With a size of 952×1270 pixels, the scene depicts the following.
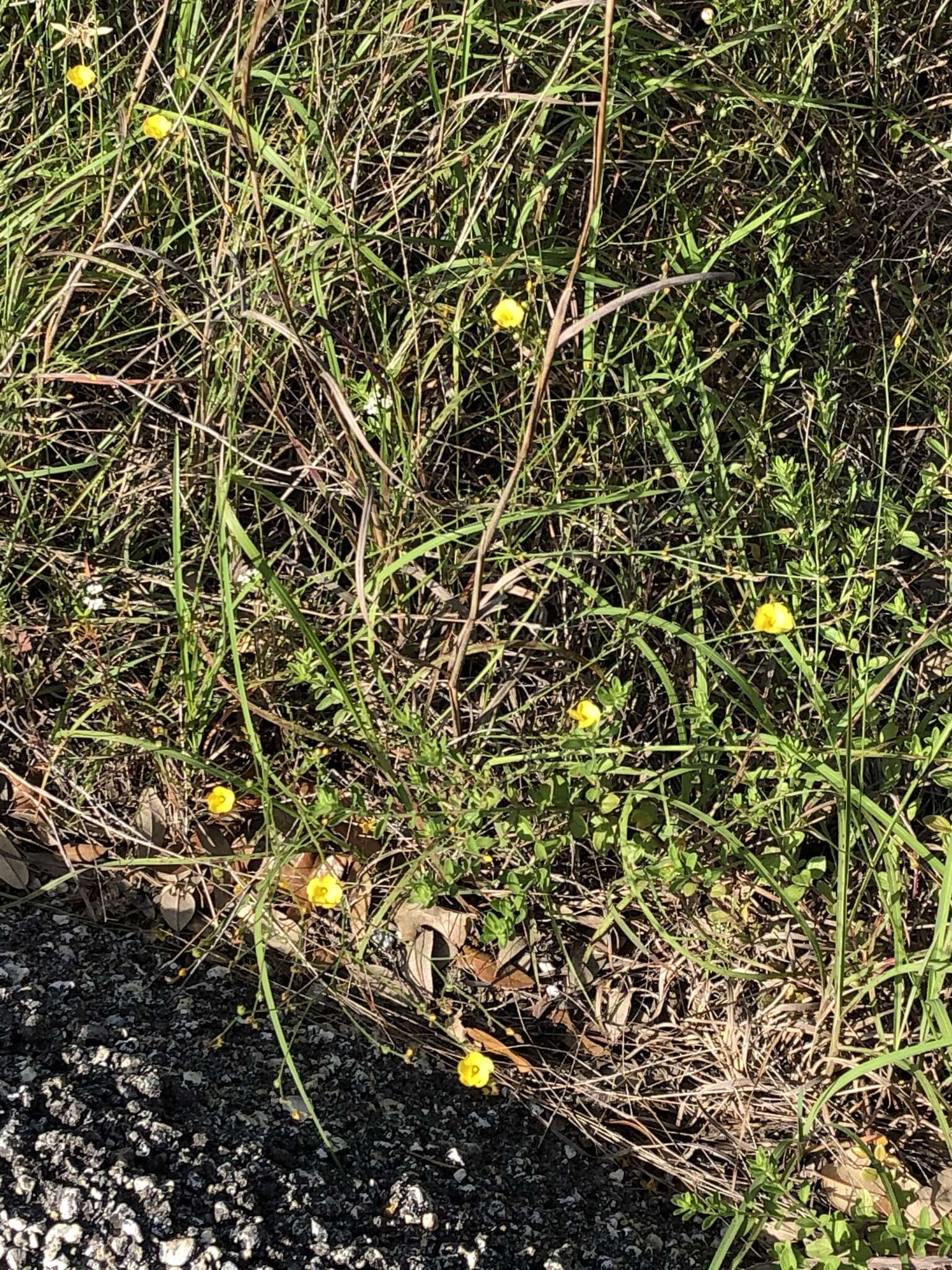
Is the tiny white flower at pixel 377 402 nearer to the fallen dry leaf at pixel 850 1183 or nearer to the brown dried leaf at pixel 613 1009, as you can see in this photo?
the brown dried leaf at pixel 613 1009

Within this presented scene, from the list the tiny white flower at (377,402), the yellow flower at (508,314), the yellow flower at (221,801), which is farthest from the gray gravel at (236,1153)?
the yellow flower at (508,314)

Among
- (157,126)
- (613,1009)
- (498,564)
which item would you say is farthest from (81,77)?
(613,1009)

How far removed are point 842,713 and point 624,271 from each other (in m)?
0.84

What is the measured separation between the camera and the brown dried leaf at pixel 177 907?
6.16 ft

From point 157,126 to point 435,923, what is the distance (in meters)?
1.39

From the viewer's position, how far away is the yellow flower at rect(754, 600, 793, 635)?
5.26ft

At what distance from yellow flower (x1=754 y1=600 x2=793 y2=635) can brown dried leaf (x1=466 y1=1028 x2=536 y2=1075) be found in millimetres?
752

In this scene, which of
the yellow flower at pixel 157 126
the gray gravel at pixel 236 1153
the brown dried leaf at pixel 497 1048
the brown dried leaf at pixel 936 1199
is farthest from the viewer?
the yellow flower at pixel 157 126

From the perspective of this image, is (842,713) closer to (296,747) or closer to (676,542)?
(676,542)

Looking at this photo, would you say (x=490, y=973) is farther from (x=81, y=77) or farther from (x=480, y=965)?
(x=81, y=77)

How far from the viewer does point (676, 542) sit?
1945 millimetres

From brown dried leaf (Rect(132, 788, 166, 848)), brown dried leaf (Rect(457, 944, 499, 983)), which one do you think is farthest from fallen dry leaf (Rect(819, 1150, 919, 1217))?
brown dried leaf (Rect(132, 788, 166, 848))

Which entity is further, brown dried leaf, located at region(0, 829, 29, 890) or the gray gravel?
brown dried leaf, located at region(0, 829, 29, 890)

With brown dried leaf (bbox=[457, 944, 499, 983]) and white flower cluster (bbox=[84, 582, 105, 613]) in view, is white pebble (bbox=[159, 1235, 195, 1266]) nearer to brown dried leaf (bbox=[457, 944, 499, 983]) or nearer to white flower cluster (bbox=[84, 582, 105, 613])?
brown dried leaf (bbox=[457, 944, 499, 983])
